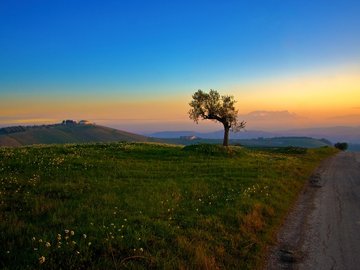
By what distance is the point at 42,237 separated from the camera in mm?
10211

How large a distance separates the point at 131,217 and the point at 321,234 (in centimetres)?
711

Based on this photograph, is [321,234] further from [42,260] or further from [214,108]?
[214,108]

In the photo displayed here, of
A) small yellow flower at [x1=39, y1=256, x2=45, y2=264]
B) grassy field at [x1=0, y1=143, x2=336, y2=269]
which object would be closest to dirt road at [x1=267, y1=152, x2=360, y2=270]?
grassy field at [x1=0, y1=143, x2=336, y2=269]

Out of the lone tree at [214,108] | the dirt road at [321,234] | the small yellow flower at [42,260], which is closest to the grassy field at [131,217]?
the small yellow flower at [42,260]

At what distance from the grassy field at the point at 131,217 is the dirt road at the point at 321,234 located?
0.68 m

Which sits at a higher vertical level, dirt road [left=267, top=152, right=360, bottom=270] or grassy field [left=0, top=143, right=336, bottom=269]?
grassy field [left=0, top=143, right=336, bottom=269]

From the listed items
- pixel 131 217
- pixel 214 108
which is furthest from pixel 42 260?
pixel 214 108

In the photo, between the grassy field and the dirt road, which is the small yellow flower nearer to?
the grassy field

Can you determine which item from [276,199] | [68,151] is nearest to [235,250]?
[276,199]

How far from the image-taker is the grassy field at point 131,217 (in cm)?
969

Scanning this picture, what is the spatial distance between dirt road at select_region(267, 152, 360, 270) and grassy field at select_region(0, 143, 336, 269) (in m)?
0.68

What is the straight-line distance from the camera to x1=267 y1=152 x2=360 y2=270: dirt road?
11203 millimetres

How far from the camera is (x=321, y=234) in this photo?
13945 mm

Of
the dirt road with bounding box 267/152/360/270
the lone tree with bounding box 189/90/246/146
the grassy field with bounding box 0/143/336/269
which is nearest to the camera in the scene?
the grassy field with bounding box 0/143/336/269
